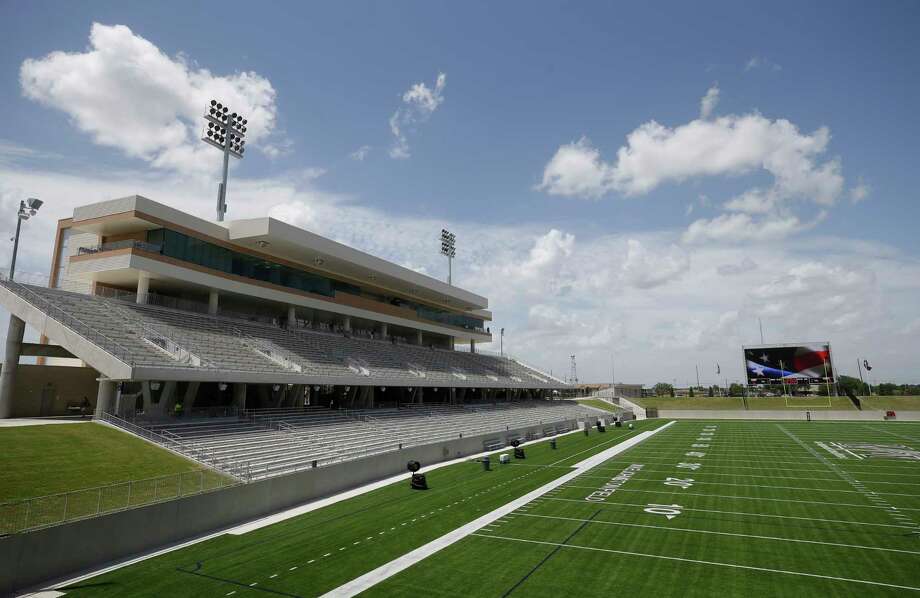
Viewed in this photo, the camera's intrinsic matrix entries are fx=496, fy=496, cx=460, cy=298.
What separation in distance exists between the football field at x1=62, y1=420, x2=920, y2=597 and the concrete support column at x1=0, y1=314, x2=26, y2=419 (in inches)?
536

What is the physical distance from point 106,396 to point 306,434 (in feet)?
26.8

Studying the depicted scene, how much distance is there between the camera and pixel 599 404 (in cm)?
6944

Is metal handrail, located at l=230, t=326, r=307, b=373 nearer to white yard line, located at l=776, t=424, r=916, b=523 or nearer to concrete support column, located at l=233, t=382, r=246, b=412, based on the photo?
concrete support column, located at l=233, t=382, r=246, b=412

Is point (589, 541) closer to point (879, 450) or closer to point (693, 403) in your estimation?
point (879, 450)

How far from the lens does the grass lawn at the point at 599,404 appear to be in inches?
2647

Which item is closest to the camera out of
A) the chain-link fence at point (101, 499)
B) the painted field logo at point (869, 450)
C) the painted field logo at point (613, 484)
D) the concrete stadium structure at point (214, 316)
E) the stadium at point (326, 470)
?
the chain-link fence at point (101, 499)

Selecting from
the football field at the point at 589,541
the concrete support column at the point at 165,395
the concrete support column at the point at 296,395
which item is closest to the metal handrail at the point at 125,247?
the concrete support column at the point at 165,395

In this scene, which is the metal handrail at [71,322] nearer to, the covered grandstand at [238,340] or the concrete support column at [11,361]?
the covered grandstand at [238,340]

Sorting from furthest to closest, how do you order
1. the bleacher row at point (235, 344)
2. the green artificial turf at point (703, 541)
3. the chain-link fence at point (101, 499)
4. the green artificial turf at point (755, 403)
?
the green artificial turf at point (755, 403) → the bleacher row at point (235, 344) → the chain-link fence at point (101, 499) → the green artificial turf at point (703, 541)

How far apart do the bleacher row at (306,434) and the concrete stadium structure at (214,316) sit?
1.88 metres

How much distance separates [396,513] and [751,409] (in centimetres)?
5951

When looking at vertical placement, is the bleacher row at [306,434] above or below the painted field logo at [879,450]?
above

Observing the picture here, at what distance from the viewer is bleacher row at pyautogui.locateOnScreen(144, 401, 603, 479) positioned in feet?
60.4

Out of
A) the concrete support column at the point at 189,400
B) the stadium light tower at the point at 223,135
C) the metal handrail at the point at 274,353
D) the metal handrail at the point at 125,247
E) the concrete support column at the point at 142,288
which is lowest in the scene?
the concrete support column at the point at 189,400
